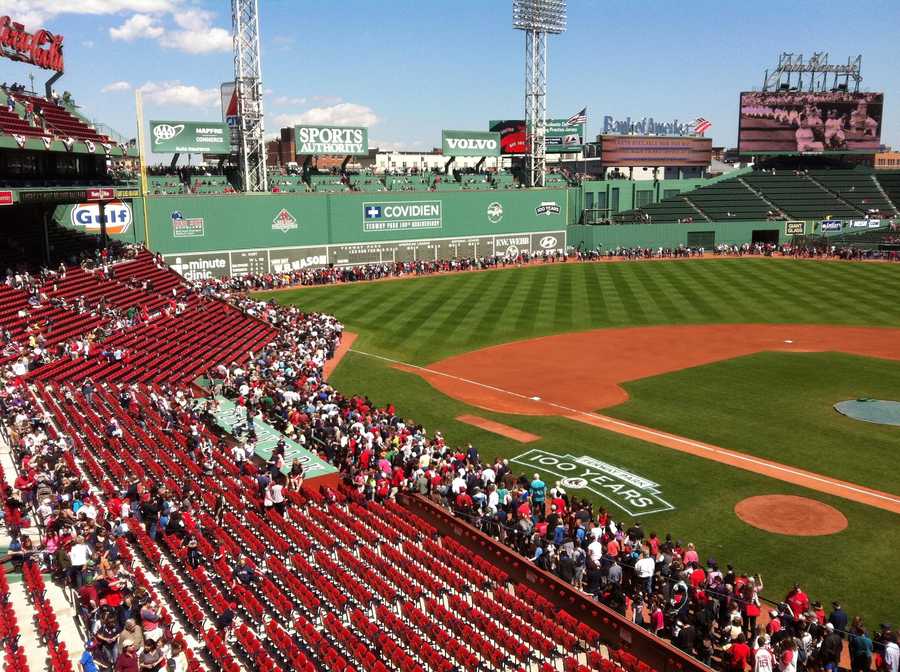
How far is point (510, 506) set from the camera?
15711mm

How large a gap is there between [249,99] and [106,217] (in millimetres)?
14948

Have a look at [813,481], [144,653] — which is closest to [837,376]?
[813,481]

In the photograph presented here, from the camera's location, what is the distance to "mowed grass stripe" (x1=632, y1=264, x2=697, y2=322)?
41472 millimetres

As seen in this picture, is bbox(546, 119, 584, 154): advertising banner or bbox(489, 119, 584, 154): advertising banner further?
bbox(546, 119, 584, 154): advertising banner

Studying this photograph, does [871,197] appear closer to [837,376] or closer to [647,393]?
[837,376]

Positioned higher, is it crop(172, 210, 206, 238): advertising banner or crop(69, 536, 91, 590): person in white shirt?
crop(172, 210, 206, 238): advertising banner

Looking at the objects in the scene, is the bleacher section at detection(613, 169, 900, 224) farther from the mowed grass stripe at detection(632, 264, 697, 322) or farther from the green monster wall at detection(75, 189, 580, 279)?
the mowed grass stripe at detection(632, 264, 697, 322)

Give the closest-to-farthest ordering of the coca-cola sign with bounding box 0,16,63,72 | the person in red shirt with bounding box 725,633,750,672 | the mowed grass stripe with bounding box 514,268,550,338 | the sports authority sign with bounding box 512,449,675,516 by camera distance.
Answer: the person in red shirt with bounding box 725,633,750,672
the sports authority sign with bounding box 512,449,675,516
the coca-cola sign with bounding box 0,16,63,72
the mowed grass stripe with bounding box 514,268,550,338

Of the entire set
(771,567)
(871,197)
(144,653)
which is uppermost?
(871,197)

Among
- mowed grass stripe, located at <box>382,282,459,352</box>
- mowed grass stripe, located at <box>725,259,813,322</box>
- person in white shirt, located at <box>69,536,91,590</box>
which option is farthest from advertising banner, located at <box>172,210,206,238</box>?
person in white shirt, located at <box>69,536,91,590</box>

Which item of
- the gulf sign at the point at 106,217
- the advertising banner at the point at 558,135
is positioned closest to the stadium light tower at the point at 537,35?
the advertising banner at the point at 558,135

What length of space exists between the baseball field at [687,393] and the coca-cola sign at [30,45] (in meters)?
18.3

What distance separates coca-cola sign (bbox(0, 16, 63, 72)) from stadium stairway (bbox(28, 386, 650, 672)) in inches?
Result: 866

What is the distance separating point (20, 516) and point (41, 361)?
985 cm
